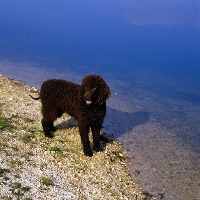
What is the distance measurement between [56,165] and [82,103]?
1420 millimetres

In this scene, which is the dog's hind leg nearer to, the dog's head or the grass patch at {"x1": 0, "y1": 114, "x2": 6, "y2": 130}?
the grass patch at {"x1": 0, "y1": 114, "x2": 6, "y2": 130}

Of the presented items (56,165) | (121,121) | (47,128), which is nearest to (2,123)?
(47,128)

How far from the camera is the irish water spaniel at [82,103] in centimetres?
700

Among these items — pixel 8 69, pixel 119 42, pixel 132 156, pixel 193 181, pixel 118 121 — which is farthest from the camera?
pixel 119 42

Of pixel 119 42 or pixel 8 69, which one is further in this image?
pixel 119 42

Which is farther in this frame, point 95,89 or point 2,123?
point 2,123

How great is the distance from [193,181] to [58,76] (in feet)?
28.3

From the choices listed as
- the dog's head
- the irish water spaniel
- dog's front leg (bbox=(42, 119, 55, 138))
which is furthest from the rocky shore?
the dog's head

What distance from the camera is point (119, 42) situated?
1905 cm

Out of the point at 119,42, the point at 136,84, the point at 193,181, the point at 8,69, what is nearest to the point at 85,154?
the point at 193,181

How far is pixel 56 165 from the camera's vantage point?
6.83 meters

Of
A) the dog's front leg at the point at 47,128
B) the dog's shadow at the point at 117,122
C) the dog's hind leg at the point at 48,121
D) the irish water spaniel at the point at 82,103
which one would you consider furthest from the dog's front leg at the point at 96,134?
the dog's front leg at the point at 47,128

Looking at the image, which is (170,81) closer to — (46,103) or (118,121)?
(118,121)

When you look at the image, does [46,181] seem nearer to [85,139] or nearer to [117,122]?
[85,139]
